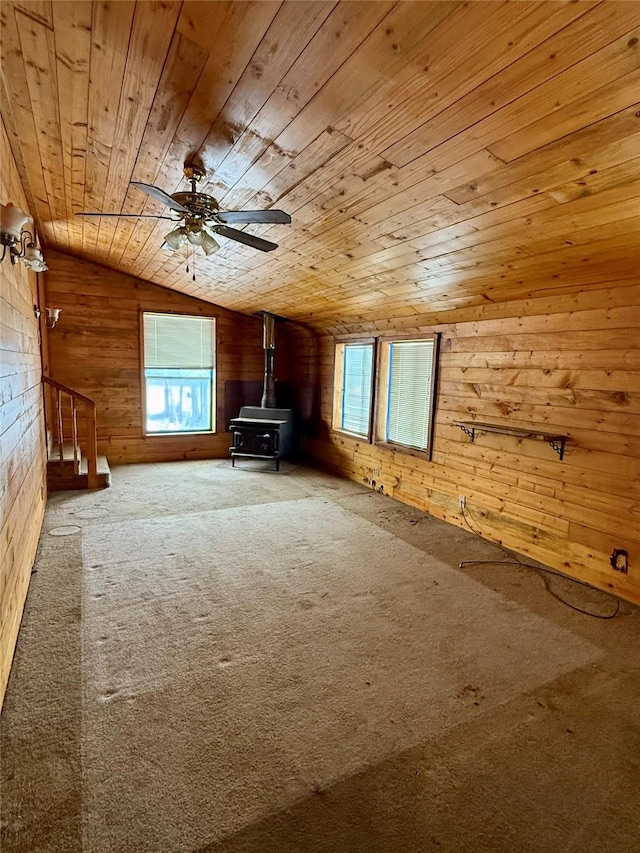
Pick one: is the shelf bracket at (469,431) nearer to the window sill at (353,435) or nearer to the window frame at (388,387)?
the window frame at (388,387)

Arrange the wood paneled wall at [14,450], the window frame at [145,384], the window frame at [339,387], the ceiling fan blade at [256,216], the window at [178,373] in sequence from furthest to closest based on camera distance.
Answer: the window at [178,373] → the window frame at [145,384] → the window frame at [339,387] → the ceiling fan blade at [256,216] → the wood paneled wall at [14,450]

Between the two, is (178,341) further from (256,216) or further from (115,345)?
(256,216)

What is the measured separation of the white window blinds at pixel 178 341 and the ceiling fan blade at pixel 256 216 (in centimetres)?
429

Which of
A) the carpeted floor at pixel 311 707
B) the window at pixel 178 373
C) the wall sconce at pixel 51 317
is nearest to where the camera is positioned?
the carpeted floor at pixel 311 707

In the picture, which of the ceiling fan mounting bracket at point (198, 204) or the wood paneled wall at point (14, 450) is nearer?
the wood paneled wall at point (14, 450)

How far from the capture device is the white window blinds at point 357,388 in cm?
570

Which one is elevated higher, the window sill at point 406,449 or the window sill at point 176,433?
the window sill at point 406,449

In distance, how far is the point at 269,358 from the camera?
658 cm

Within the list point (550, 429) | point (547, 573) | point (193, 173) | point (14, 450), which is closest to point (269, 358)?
point (193, 173)

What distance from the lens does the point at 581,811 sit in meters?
1.47

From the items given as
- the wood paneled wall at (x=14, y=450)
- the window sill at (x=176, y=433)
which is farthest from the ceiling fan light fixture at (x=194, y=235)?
the window sill at (x=176, y=433)

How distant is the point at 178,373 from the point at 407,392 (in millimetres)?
3675

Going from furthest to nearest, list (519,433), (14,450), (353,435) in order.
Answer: (353,435) → (519,433) → (14,450)

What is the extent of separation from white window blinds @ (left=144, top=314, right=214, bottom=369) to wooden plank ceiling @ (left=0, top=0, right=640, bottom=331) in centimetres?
298
